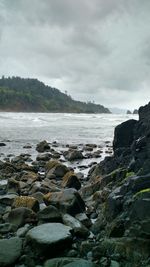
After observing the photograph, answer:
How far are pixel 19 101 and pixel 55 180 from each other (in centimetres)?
16112

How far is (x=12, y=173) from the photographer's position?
25.0 meters

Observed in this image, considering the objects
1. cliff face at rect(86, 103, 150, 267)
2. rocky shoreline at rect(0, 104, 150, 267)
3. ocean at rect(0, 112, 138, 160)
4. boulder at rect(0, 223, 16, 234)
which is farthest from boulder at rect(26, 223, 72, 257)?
ocean at rect(0, 112, 138, 160)

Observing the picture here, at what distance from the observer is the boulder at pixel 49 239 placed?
10.0m

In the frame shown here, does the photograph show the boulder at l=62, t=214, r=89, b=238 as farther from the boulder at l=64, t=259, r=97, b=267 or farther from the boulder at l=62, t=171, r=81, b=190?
the boulder at l=62, t=171, r=81, b=190

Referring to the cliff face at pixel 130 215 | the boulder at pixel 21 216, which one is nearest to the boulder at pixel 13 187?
the cliff face at pixel 130 215

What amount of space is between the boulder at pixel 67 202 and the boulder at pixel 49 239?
2.68 meters

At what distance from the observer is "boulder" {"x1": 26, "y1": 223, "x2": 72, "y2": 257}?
10.0m

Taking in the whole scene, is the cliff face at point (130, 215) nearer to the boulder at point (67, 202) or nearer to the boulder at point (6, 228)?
the boulder at point (67, 202)

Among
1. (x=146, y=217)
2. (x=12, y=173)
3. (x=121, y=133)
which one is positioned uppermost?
(x=121, y=133)

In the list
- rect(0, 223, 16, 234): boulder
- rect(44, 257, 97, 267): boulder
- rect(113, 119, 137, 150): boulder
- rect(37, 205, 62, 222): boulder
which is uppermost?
rect(113, 119, 137, 150): boulder

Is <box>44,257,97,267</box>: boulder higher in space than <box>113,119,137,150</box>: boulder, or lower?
lower

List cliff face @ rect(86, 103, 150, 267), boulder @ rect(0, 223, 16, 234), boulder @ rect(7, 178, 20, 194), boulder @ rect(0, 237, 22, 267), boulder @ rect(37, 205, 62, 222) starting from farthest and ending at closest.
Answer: boulder @ rect(7, 178, 20, 194) → boulder @ rect(37, 205, 62, 222) → boulder @ rect(0, 223, 16, 234) → boulder @ rect(0, 237, 22, 267) → cliff face @ rect(86, 103, 150, 267)

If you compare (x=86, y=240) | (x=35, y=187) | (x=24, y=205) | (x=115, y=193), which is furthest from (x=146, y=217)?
(x=35, y=187)

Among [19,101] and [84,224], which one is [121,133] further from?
[19,101]
